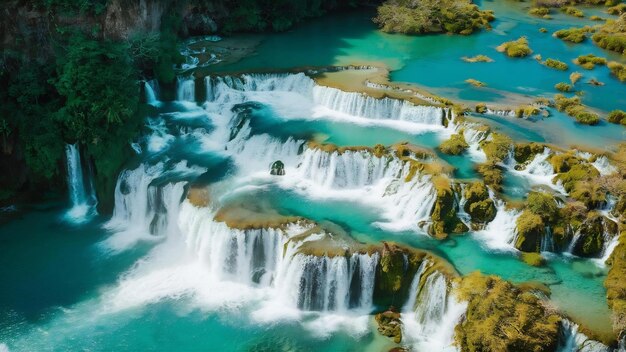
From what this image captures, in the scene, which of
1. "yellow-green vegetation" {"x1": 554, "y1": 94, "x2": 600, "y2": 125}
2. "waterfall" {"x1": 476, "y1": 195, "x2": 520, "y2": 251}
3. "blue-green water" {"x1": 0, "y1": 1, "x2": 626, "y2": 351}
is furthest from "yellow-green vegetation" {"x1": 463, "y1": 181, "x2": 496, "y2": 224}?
"yellow-green vegetation" {"x1": 554, "y1": 94, "x2": 600, "y2": 125}

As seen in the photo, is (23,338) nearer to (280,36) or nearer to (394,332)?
(394,332)

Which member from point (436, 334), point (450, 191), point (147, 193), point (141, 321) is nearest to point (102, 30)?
point (147, 193)

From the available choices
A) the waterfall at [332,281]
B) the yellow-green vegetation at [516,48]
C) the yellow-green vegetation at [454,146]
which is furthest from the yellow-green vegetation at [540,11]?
the waterfall at [332,281]

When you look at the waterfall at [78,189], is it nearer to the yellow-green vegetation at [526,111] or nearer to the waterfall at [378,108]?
the waterfall at [378,108]

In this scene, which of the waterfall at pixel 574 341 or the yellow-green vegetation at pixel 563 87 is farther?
the yellow-green vegetation at pixel 563 87

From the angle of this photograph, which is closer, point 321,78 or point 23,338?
point 23,338

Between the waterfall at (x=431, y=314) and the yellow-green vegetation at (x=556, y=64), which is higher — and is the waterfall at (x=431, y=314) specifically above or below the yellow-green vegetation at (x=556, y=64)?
below
